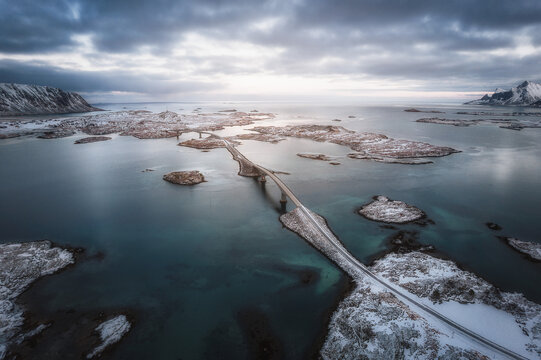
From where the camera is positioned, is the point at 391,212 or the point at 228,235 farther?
the point at 391,212

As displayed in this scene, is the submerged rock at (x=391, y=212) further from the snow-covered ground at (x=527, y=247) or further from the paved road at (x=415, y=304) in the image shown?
the snow-covered ground at (x=527, y=247)

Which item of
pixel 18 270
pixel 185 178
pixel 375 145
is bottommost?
pixel 18 270

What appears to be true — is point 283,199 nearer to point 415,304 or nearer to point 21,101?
point 415,304

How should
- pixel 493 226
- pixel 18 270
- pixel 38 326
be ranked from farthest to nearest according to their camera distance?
pixel 493 226 < pixel 18 270 < pixel 38 326

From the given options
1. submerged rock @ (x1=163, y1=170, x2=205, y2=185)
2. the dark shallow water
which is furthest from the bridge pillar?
submerged rock @ (x1=163, y1=170, x2=205, y2=185)

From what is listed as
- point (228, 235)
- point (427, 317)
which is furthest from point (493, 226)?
point (228, 235)

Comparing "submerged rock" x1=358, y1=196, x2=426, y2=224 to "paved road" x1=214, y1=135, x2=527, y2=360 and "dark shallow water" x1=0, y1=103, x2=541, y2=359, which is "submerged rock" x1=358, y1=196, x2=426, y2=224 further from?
"paved road" x1=214, y1=135, x2=527, y2=360

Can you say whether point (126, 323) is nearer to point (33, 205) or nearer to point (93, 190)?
point (33, 205)
